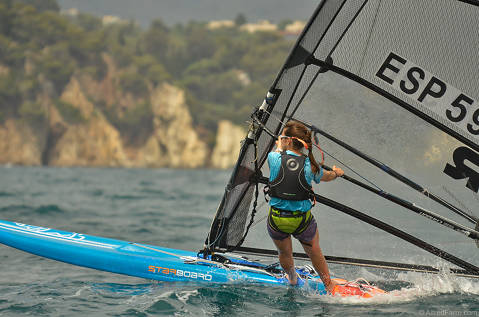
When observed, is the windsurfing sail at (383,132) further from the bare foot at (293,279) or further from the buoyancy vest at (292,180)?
the buoyancy vest at (292,180)

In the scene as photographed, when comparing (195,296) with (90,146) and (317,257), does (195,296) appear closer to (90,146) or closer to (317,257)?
(317,257)

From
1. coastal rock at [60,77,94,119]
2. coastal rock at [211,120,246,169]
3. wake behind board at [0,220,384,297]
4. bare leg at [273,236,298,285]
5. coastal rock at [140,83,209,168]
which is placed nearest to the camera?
bare leg at [273,236,298,285]

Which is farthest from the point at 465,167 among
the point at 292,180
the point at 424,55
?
the point at 292,180

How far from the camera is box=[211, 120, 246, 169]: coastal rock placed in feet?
237

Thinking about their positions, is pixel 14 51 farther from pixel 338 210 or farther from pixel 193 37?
pixel 338 210

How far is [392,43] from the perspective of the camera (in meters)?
5.13

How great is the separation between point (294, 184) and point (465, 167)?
177cm

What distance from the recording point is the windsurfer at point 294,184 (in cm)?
473

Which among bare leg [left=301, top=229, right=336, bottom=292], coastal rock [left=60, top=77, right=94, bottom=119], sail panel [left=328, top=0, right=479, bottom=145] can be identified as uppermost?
coastal rock [left=60, top=77, right=94, bottom=119]

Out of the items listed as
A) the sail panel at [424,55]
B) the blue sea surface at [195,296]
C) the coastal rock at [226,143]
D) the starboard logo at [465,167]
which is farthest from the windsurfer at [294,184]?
the coastal rock at [226,143]

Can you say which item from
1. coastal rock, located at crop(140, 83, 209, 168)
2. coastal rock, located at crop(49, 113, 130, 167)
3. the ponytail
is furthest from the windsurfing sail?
coastal rock, located at crop(140, 83, 209, 168)

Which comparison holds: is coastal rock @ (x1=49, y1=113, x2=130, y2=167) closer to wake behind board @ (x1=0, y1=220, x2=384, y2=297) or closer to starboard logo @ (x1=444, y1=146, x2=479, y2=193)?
wake behind board @ (x1=0, y1=220, x2=384, y2=297)

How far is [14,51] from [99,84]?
11.0 meters

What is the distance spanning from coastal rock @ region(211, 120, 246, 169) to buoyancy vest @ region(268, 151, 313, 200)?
67.1m
